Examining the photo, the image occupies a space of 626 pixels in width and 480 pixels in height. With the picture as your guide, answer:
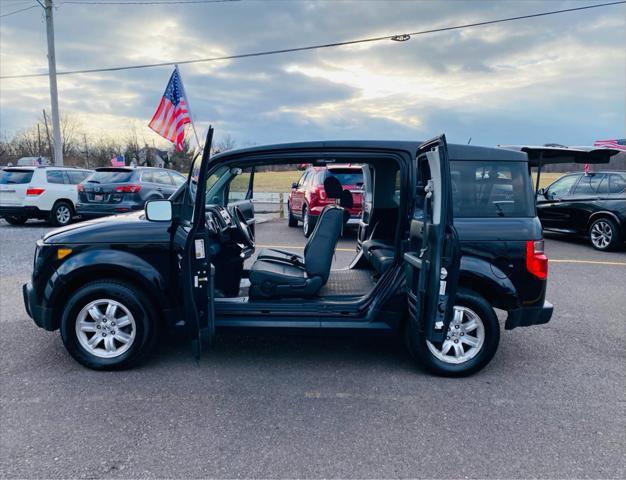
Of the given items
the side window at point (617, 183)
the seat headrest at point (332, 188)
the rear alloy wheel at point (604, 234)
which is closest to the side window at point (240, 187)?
the seat headrest at point (332, 188)

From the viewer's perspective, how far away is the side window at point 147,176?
11953 millimetres

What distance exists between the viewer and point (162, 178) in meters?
12.8

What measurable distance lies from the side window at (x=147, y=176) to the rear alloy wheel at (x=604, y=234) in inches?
412

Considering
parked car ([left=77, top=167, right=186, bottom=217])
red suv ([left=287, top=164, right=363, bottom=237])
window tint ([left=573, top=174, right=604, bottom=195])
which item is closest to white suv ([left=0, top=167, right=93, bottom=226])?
parked car ([left=77, top=167, right=186, bottom=217])

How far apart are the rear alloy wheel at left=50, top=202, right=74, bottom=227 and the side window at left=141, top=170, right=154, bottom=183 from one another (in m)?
2.67

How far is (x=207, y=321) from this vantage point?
3.20 m

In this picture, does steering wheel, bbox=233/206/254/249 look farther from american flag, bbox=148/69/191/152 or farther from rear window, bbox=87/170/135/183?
american flag, bbox=148/69/191/152

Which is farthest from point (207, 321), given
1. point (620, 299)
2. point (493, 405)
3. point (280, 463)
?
point (620, 299)

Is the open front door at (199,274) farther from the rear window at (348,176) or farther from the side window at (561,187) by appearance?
the side window at (561,187)

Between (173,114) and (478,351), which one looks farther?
(173,114)

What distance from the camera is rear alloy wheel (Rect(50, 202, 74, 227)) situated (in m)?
12.7

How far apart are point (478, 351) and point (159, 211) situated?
2678 mm

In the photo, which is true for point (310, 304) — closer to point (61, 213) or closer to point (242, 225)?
point (242, 225)

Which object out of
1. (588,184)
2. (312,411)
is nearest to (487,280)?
(312,411)
